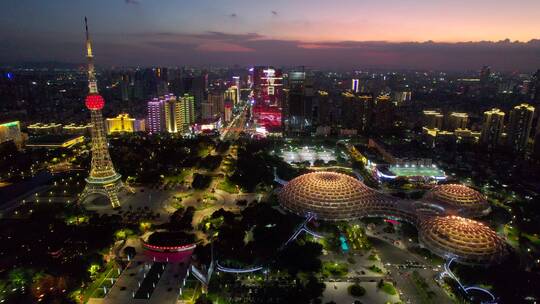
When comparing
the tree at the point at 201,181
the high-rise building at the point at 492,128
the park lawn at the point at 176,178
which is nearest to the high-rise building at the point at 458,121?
the high-rise building at the point at 492,128

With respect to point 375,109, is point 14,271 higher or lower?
lower

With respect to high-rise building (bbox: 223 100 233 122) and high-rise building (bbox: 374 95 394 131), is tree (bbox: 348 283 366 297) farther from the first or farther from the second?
high-rise building (bbox: 223 100 233 122)

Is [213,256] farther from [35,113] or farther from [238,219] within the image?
[35,113]

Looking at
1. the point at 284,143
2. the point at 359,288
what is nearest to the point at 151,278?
the point at 359,288

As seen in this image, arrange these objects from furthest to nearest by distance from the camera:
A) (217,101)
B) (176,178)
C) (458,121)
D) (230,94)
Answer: (230,94)
(217,101)
(458,121)
(176,178)

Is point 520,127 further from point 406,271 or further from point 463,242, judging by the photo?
point 406,271

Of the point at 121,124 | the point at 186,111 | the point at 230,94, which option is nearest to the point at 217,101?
the point at 186,111

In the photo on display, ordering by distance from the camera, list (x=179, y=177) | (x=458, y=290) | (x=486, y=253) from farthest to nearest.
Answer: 1. (x=179, y=177)
2. (x=486, y=253)
3. (x=458, y=290)
